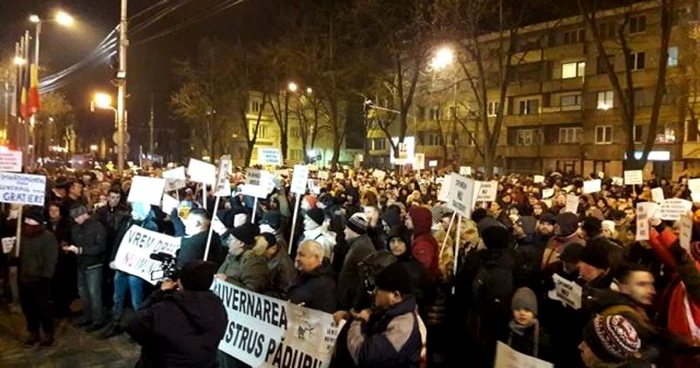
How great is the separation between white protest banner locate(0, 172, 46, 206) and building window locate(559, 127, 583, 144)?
54.3 metres

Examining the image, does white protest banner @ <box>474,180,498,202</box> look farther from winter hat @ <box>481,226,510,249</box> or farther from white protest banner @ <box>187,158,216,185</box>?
winter hat @ <box>481,226,510,249</box>

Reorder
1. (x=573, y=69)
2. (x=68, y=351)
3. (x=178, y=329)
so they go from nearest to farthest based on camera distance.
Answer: (x=178, y=329)
(x=68, y=351)
(x=573, y=69)

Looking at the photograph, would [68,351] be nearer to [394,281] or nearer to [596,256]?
[394,281]

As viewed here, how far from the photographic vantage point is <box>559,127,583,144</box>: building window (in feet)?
192

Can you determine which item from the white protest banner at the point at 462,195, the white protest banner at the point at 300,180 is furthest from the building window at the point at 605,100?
the white protest banner at the point at 462,195

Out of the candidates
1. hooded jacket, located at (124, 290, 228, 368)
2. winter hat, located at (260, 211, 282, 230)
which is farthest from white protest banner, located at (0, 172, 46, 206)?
hooded jacket, located at (124, 290, 228, 368)

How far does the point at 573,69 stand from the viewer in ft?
193

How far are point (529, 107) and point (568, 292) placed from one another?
195 ft

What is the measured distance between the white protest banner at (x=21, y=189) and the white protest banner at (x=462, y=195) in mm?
5710

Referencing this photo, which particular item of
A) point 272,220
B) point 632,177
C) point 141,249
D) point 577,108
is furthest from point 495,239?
point 577,108

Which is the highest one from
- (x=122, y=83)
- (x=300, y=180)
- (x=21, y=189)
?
(x=122, y=83)

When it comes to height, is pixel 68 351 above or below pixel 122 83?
below

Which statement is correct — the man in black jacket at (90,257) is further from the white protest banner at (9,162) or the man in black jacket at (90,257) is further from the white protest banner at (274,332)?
the white protest banner at (274,332)

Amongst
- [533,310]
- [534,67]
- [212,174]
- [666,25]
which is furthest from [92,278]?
[534,67]
